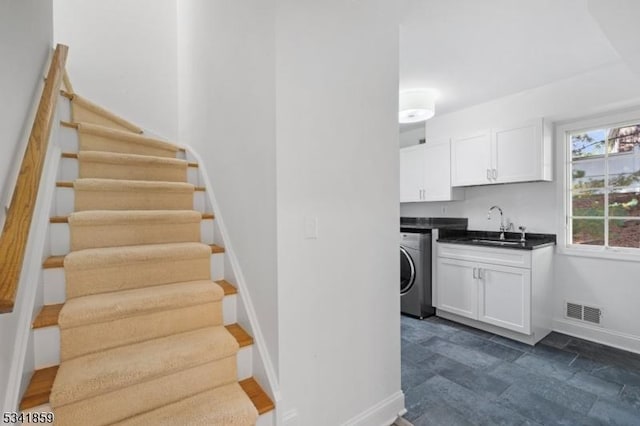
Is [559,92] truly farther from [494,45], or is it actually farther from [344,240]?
[344,240]

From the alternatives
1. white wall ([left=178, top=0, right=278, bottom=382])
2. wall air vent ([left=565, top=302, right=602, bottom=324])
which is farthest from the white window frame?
white wall ([left=178, top=0, right=278, bottom=382])

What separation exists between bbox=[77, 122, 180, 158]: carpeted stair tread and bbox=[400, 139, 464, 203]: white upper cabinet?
2919 mm

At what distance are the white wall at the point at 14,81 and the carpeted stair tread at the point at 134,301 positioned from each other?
0.74ft

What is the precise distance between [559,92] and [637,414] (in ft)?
8.48

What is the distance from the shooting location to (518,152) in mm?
3062

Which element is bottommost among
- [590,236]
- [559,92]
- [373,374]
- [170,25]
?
[373,374]

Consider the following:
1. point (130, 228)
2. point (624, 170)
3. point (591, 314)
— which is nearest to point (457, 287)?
point (591, 314)

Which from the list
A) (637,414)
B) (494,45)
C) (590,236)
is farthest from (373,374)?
(590,236)

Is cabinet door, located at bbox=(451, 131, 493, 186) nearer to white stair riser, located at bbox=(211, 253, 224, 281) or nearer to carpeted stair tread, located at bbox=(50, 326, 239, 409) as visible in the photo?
white stair riser, located at bbox=(211, 253, 224, 281)

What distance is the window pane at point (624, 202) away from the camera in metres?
2.71

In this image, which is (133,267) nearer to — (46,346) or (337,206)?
(46,346)

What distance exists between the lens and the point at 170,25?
322cm

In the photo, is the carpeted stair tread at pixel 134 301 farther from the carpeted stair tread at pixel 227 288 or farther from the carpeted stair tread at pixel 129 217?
the carpeted stair tread at pixel 129 217

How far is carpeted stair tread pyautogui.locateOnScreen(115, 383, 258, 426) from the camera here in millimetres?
1203
